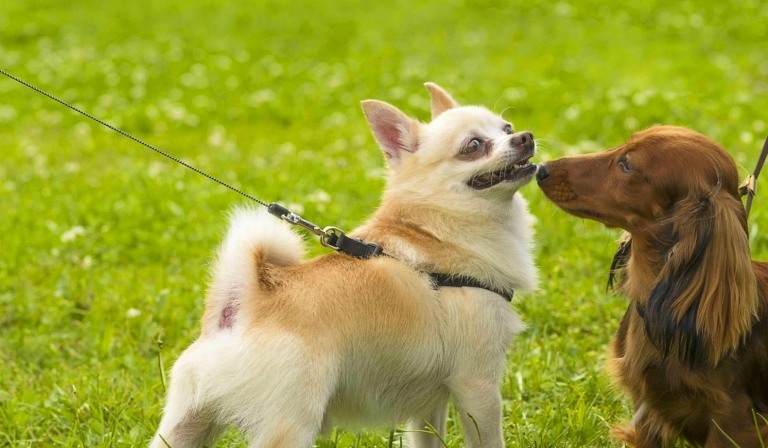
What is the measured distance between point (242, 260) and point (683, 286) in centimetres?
155

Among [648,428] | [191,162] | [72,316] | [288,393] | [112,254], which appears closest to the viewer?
[288,393]

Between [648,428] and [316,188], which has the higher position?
[648,428]

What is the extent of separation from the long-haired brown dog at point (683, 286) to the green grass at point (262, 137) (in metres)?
0.43

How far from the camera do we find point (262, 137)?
404 inches

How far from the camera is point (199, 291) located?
5520 millimetres

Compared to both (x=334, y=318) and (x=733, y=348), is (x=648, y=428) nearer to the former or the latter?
(x=733, y=348)

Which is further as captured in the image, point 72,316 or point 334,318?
point 72,316

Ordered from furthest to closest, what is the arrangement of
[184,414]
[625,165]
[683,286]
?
[625,165] < [683,286] < [184,414]

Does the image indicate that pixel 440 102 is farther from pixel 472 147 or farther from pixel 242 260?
pixel 242 260

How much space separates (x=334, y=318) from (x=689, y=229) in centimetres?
129

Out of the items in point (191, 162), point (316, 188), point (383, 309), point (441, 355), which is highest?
point (383, 309)

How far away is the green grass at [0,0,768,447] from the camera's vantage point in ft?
14.5

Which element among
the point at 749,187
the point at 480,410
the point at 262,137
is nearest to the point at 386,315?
the point at 480,410

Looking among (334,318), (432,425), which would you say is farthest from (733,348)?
(334,318)
